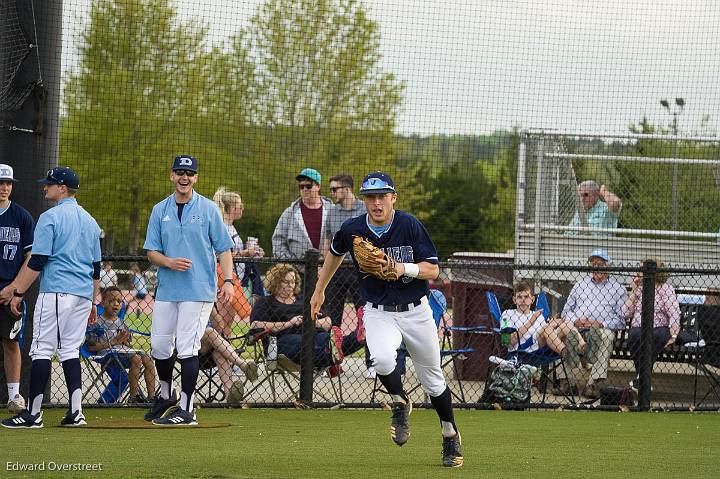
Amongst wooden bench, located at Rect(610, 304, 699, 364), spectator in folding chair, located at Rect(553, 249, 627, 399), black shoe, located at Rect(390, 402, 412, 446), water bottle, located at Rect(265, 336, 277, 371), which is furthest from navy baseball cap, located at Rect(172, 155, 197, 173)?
wooden bench, located at Rect(610, 304, 699, 364)

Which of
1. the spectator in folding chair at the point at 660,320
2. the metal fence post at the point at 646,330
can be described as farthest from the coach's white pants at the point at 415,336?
the spectator in folding chair at the point at 660,320

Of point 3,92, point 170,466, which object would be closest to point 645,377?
point 170,466

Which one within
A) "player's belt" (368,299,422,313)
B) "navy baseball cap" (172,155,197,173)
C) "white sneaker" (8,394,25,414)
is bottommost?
"white sneaker" (8,394,25,414)

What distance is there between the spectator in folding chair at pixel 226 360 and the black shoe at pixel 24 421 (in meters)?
1.86

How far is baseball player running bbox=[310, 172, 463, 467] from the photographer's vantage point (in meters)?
6.12

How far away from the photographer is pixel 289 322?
360 inches

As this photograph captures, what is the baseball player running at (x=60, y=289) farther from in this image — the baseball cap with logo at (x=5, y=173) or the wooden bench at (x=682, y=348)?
the wooden bench at (x=682, y=348)

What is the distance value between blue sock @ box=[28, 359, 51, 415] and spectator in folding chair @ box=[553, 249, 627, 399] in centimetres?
465

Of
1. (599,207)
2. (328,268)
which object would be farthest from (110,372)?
(599,207)

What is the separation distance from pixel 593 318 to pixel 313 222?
271 centimetres

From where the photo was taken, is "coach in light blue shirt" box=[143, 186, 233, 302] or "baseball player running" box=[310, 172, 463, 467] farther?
"coach in light blue shirt" box=[143, 186, 233, 302]

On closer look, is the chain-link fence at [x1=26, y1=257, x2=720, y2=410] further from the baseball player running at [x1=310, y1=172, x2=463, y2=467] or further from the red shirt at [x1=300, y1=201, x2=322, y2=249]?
the baseball player running at [x1=310, y1=172, x2=463, y2=467]

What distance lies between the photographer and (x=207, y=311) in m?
7.63

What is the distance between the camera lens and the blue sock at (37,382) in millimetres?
7309
